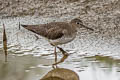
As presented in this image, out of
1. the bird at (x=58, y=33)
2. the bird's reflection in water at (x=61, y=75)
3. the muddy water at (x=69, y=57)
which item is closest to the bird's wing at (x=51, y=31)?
the bird at (x=58, y=33)

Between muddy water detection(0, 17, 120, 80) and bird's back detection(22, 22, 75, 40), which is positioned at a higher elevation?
bird's back detection(22, 22, 75, 40)

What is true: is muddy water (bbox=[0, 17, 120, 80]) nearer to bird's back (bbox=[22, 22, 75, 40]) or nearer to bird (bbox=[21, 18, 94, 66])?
bird (bbox=[21, 18, 94, 66])

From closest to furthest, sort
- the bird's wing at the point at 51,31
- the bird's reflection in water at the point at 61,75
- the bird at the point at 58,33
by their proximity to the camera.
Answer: the bird's reflection in water at the point at 61,75 < the bird at the point at 58,33 < the bird's wing at the point at 51,31

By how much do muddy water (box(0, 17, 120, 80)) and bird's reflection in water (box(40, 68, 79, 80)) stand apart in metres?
0.09

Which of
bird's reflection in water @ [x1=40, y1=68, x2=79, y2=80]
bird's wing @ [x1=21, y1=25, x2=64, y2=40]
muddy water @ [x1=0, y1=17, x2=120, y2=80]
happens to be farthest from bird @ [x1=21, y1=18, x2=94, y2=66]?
bird's reflection in water @ [x1=40, y1=68, x2=79, y2=80]

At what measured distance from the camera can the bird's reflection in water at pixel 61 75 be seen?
653 centimetres

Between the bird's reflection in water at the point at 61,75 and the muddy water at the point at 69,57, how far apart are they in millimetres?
92

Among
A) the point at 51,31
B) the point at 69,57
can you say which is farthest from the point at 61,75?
the point at 51,31

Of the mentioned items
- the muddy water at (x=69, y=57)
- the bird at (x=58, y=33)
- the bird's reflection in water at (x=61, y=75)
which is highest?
the bird at (x=58, y=33)

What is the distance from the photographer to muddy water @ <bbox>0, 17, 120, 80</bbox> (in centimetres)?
666

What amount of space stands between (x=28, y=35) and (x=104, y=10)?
2.40 m

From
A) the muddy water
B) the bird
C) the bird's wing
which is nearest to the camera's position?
the muddy water

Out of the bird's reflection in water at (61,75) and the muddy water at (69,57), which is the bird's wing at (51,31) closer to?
the muddy water at (69,57)

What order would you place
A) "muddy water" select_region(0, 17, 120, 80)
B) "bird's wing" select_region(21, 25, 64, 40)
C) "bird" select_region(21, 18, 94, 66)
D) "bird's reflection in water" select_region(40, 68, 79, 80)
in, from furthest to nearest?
"bird's wing" select_region(21, 25, 64, 40) < "bird" select_region(21, 18, 94, 66) < "muddy water" select_region(0, 17, 120, 80) < "bird's reflection in water" select_region(40, 68, 79, 80)
